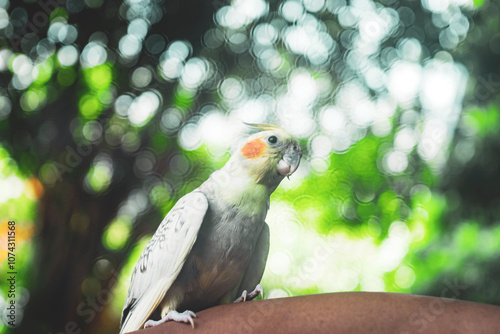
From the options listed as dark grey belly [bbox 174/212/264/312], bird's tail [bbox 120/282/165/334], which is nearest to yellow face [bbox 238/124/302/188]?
dark grey belly [bbox 174/212/264/312]

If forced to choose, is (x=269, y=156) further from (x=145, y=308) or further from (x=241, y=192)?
(x=145, y=308)

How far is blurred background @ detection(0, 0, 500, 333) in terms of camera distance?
1710 mm

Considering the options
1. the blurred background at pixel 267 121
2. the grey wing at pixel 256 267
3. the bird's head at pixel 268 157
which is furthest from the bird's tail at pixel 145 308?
the blurred background at pixel 267 121

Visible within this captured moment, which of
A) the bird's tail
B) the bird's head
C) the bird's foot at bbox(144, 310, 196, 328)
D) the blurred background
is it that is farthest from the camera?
the blurred background

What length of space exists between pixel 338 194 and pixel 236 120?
0.61 m

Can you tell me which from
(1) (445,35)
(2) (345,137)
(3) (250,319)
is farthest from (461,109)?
(3) (250,319)

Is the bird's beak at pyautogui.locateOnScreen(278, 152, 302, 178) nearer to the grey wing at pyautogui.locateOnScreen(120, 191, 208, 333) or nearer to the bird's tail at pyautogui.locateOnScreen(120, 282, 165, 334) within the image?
the grey wing at pyautogui.locateOnScreen(120, 191, 208, 333)

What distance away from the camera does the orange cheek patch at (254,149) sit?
122 centimetres

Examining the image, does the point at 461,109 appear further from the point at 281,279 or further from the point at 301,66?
the point at 281,279

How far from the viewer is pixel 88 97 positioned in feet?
5.91

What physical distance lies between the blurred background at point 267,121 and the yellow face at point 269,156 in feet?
1.59

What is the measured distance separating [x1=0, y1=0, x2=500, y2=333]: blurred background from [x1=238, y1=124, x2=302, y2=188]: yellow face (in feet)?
1.59

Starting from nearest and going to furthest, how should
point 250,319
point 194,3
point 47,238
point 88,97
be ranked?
point 250,319 < point 47,238 < point 88,97 < point 194,3

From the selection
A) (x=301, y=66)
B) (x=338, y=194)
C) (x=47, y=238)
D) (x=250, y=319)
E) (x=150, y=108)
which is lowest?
(x=47, y=238)
